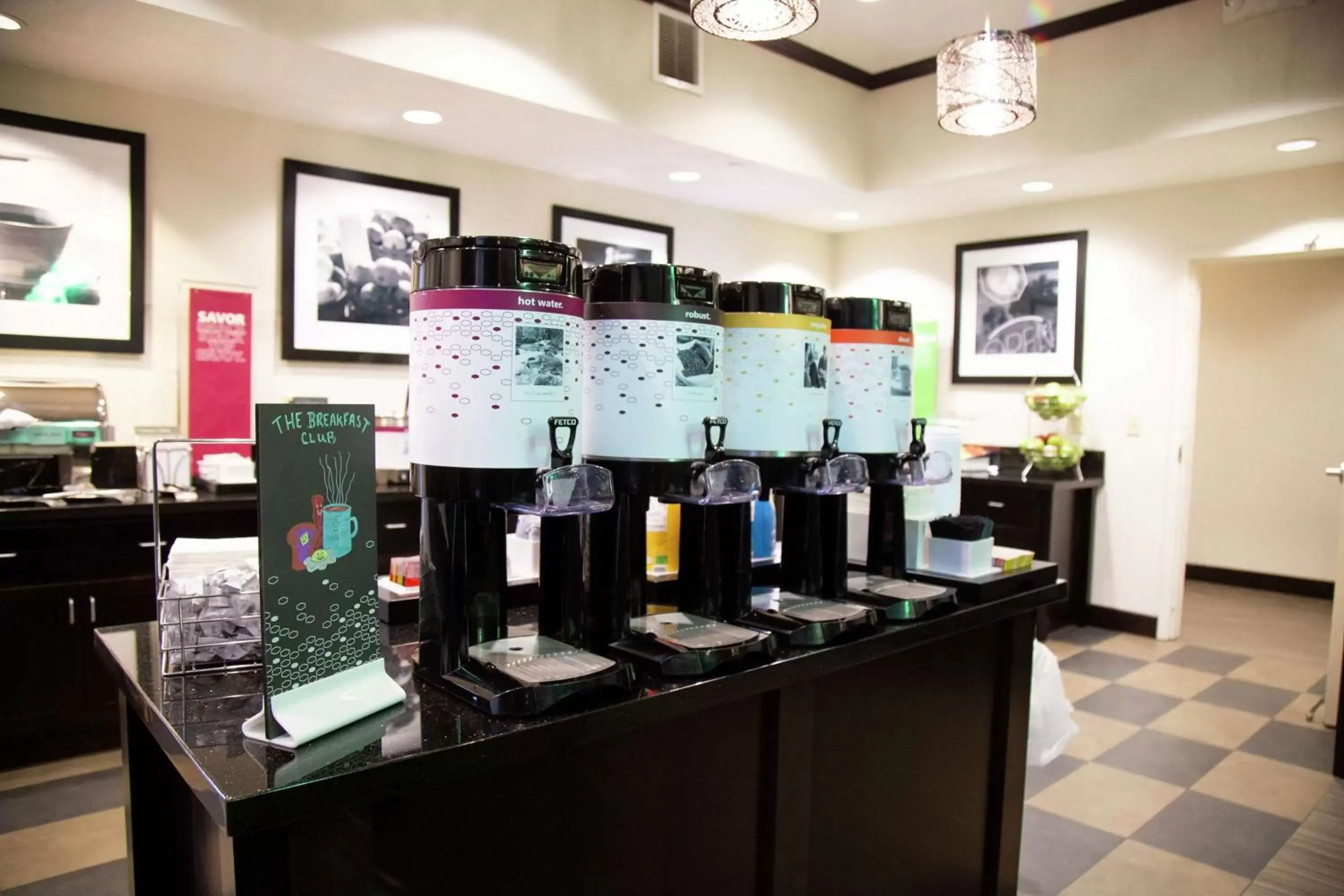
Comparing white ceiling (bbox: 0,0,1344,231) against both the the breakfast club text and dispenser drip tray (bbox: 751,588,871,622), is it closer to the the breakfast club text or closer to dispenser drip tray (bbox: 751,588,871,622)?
the the breakfast club text

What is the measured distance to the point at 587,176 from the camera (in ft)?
15.6

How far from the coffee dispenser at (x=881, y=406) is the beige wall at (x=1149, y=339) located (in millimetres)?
3759

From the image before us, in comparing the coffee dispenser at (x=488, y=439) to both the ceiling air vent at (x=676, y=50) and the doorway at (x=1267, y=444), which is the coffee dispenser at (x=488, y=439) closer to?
the ceiling air vent at (x=676, y=50)

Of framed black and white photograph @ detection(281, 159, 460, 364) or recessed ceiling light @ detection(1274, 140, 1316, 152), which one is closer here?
framed black and white photograph @ detection(281, 159, 460, 364)

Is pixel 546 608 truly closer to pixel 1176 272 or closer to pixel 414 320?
pixel 414 320

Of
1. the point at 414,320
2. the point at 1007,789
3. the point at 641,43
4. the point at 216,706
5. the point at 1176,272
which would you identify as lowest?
the point at 1007,789

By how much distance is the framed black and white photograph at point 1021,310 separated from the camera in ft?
17.2

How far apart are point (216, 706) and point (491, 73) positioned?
288 centimetres

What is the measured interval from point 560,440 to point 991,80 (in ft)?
8.74

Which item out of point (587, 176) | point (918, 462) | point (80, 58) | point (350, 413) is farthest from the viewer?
point (587, 176)

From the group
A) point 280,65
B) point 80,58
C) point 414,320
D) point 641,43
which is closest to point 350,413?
point 414,320

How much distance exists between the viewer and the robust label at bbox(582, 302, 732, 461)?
1.33 meters

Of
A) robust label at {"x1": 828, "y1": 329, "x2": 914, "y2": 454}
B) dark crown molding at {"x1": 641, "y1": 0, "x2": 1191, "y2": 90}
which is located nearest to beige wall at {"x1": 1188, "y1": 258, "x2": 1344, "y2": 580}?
dark crown molding at {"x1": 641, "y1": 0, "x2": 1191, "y2": 90}

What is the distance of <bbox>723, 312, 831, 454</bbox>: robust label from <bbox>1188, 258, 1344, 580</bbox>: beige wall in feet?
18.2
